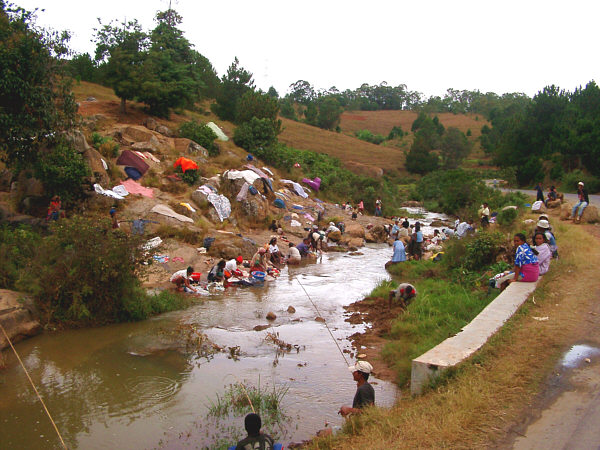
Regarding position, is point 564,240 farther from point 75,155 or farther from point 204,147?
point 204,147

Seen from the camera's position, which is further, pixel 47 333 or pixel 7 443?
pixel 47 333

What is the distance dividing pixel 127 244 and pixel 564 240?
10741mm

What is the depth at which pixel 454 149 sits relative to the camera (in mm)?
Result: 61125

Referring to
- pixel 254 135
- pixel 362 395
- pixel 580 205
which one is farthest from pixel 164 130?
pixel 362 395

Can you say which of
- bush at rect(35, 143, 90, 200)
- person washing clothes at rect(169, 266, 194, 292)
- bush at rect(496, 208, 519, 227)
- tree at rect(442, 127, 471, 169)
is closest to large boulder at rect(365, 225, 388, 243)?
bush at rect(496, 208, 519, 227)

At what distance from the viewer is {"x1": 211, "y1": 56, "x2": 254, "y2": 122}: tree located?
39.6m

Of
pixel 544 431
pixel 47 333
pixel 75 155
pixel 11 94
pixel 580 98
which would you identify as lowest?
pixel 47 333

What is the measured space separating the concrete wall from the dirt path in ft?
3.13

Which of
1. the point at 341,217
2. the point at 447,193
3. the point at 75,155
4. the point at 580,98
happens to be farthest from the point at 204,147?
the point at 580,98

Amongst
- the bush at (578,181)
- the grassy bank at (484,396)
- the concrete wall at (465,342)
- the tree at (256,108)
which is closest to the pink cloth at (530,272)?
the concrete wall at (465,342)

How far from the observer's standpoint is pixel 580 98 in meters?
44.6

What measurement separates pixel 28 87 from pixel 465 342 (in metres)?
12.2

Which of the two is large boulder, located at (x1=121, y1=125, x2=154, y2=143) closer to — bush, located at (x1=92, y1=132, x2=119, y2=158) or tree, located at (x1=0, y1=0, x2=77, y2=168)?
bush, located at (x1=92, y1=132, x2=119, y2=158)

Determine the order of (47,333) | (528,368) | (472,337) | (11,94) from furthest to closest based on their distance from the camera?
(11,94), (47,333), (472,337), (528,368)
